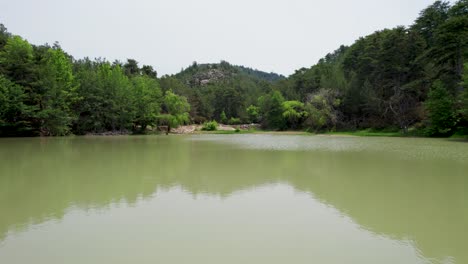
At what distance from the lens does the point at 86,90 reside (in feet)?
154

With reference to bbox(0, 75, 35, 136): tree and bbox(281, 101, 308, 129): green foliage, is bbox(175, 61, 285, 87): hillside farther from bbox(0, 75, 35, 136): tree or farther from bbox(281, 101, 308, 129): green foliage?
bbox(0, 75, 35, 136): tree

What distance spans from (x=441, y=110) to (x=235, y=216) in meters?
31.1

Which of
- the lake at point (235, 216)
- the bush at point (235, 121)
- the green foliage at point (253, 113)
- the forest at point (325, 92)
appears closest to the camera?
the lake at point (235, 216)

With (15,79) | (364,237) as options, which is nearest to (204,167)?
(364,237)

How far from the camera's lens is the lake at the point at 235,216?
15.6 ft

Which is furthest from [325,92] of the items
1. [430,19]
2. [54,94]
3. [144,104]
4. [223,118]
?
[54,94]

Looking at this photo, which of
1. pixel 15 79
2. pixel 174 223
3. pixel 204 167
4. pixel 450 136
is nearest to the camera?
pixel 174 223

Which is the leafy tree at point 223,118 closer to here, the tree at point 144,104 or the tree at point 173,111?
the tree at point 173,111

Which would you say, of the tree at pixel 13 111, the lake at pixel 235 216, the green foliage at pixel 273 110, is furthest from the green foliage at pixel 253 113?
the lake at pixel 235 216

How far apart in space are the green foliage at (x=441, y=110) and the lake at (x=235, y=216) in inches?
861

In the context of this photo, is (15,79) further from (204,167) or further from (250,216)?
(250,216)

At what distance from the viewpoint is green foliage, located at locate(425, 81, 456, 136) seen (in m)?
30.5

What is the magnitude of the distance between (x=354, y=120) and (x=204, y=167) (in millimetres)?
39873

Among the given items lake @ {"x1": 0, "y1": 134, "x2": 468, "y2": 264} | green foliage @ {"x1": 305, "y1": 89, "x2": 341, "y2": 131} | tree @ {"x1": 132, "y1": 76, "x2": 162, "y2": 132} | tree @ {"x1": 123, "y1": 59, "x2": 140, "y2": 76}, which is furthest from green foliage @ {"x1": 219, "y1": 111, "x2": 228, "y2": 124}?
lake @ {"x1": 0, "y1": 134, "x2": 468, "y2": 264}
